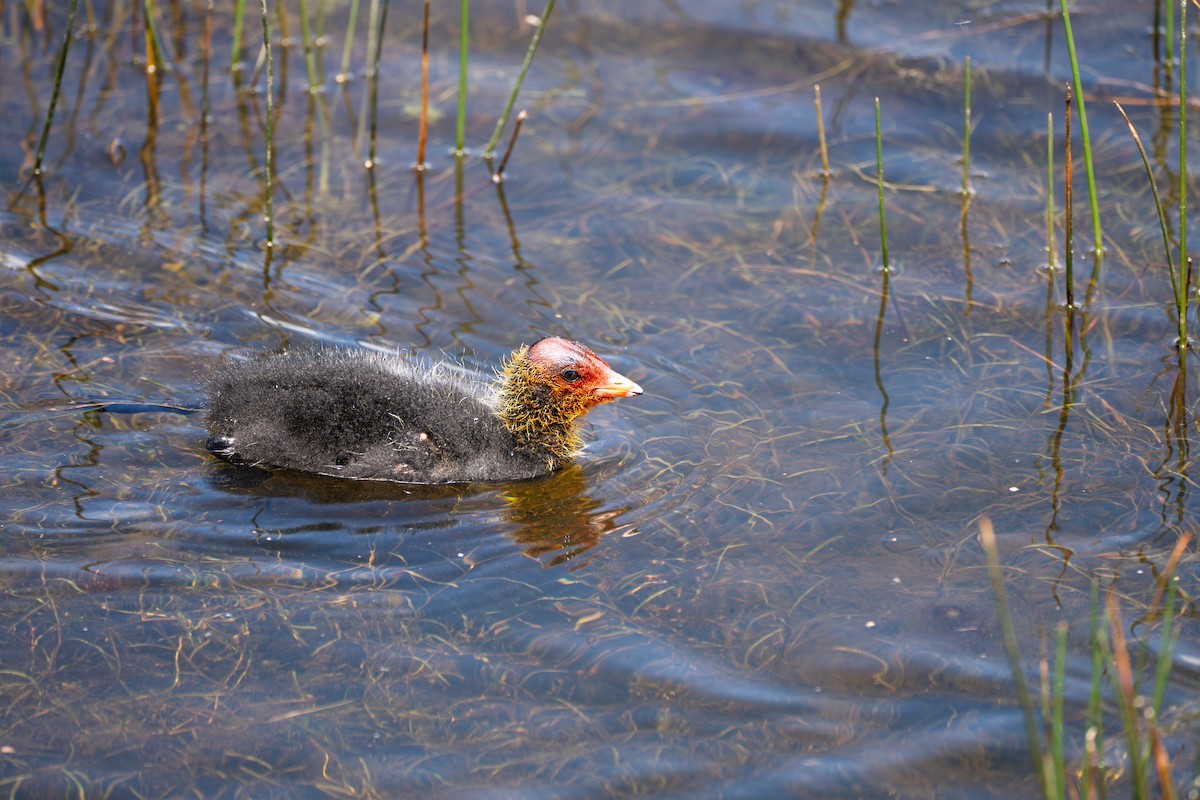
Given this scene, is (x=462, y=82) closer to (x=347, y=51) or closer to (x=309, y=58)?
(x=309, y=58)

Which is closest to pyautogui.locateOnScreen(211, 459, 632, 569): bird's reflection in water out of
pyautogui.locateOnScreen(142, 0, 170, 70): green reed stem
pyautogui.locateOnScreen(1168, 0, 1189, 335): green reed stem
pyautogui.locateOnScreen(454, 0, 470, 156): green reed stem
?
pyautogui.locateOnScreen(1168, 0, 1189, 335): green reed stem

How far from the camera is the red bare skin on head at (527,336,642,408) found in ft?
17.7

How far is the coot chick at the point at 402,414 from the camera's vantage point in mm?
5141

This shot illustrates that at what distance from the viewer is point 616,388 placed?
17.7 ft

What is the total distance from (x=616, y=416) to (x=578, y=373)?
0.54 meters

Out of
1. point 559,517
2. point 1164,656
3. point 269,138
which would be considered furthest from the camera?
point 269,138

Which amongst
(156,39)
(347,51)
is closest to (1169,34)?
(347,51)

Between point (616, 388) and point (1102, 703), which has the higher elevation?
point (616, 388)

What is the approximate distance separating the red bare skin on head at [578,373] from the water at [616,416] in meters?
0.32

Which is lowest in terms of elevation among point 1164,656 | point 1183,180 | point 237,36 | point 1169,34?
point 1164,656

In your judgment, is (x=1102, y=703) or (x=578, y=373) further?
(x=578, y=373)

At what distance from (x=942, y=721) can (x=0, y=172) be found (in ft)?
20.2

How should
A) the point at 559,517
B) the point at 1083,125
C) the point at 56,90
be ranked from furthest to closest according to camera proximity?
the point at 56,90 → the point at 1083,125 → the point at 559,517

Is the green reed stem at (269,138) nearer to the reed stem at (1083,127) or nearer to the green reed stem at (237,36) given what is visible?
the green reed stem at (237,36)
